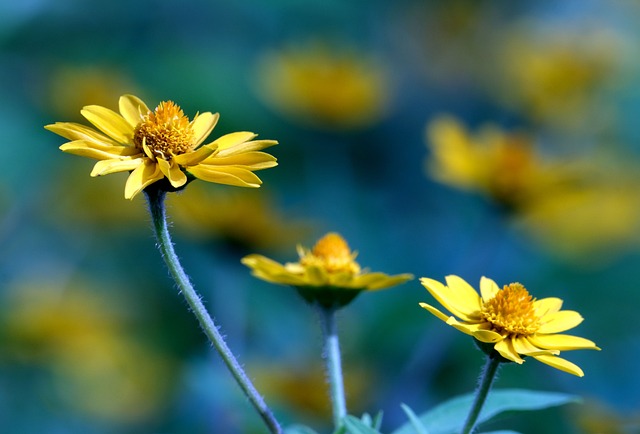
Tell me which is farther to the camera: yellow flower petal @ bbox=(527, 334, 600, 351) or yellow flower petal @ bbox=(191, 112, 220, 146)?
yellow flower petal @ bbox=(191, 112, 220, 146)

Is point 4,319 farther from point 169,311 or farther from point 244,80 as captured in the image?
point 244,80

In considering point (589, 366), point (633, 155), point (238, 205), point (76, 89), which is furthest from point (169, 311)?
point (633, 155)

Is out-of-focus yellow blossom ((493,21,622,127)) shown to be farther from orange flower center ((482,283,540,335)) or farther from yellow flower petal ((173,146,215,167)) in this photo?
yellow flower petal ((173,146,215,167))

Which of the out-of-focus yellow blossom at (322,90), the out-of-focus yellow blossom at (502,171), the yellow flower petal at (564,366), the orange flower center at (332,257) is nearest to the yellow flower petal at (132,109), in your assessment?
the orange flower center at (332,257)

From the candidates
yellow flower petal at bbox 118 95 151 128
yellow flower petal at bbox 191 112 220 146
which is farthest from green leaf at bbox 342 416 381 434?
yellow flower petal at bbox 118 95 151 128

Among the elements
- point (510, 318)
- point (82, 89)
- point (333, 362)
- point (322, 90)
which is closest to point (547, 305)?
point (510, 318)

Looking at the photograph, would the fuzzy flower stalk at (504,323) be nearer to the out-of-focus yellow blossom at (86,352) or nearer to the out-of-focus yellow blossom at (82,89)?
the out-of-focus yellow blossom at (86,352)

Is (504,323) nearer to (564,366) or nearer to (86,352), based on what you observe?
(564,366)
